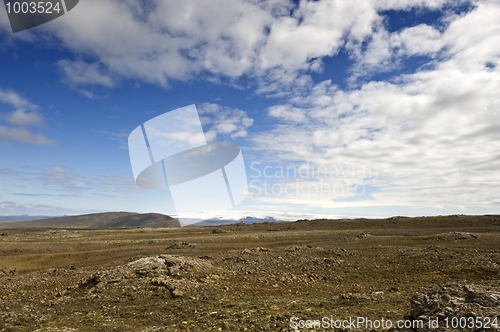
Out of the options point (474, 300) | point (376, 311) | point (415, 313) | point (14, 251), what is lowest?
point (14, 251)

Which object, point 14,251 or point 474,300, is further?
point 14,251

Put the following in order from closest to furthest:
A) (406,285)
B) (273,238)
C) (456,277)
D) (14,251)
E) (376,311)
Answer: (376,311), (406,285), (456,277), (14,251), (273,238)

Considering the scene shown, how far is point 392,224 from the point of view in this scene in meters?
62.1

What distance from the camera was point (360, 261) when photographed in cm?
2027

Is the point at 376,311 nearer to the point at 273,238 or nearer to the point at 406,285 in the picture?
the point at 406,285

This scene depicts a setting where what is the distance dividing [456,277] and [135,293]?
60.8 feet

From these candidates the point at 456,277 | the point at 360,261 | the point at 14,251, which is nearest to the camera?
the point at 456,277

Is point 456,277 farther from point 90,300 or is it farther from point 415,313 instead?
point 90,300

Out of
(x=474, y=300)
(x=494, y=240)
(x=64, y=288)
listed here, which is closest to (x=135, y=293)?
(x=64, y=288)

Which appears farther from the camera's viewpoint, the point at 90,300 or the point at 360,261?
the point at 360,261

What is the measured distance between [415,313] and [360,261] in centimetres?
1366

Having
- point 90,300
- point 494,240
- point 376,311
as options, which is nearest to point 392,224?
point 494,240

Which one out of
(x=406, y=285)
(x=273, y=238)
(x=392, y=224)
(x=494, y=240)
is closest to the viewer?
(x=406, y=285)

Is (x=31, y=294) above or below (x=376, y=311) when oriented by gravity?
below
